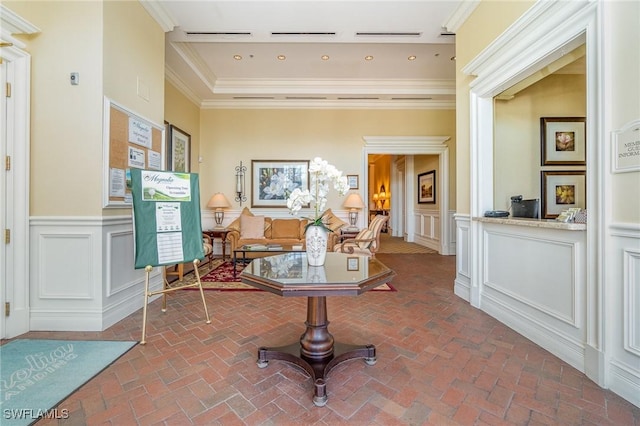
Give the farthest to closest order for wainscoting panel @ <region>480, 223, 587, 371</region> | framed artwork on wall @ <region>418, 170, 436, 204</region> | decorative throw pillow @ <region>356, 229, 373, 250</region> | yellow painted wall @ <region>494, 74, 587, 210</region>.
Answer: framed artwork on wall @ <region>418, 170, 436, 204</region> < decorative throw pillow @ <region>356, 229, 373, 250</region> < yellow painted wall @ <region>494, 74, 587, 210</region> < wainscoting panel @ <region>480, 223, 587, 371</region>

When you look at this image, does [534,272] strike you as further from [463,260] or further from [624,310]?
[463,260]

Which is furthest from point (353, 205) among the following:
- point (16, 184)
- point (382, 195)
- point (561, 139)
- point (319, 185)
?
point (382, 195)

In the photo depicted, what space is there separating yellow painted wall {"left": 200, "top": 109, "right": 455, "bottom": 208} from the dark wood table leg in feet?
15.1

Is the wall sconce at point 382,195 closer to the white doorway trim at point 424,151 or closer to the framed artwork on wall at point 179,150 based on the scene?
the white doorway trim at point 424,151

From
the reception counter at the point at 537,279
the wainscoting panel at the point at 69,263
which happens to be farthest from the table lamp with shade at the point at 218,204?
the reception counter at the point at 537,279

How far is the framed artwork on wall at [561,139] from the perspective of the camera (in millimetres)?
3414

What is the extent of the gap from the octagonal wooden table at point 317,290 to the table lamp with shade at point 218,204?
4.14 meters

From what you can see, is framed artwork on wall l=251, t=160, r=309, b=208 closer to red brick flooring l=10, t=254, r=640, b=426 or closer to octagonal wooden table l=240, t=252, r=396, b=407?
red brick flooring l=10, t=254, r=640, b=426

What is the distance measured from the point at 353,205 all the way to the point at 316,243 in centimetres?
408

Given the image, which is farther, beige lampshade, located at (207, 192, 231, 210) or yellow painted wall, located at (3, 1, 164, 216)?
beige lampshade, located at (207, 192, 231, 210)

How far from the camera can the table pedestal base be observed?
1.78 m

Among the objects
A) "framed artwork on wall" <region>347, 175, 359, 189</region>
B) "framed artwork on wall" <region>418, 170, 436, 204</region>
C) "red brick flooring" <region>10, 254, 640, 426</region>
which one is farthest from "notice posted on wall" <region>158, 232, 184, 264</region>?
"framed artwork on wall" <region>418, 170, 436, 204</region>

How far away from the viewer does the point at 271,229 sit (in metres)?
5.86

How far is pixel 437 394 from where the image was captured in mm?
1687
